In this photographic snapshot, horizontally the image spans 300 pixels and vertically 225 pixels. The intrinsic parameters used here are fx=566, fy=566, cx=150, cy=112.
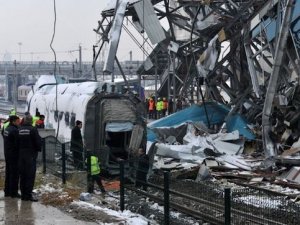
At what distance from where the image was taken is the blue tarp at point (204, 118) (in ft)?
79.8

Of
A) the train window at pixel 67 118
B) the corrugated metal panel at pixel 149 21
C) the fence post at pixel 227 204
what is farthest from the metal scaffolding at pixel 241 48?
the fence post at pixel 227 204

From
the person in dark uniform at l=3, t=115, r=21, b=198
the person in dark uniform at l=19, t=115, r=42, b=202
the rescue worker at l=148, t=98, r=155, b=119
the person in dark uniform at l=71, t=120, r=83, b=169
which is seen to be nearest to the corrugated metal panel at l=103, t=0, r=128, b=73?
the person in dark uniform at l=71, t=120, r=83, b=169

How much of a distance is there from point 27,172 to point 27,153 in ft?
1.35

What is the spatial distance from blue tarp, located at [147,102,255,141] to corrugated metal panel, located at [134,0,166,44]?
436cm

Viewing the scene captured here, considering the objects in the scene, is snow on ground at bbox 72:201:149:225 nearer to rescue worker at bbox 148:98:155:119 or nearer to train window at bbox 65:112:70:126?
train window at bbox 65:112:70:126

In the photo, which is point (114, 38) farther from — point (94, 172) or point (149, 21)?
point (94, 172)

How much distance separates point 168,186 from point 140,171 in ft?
5.05

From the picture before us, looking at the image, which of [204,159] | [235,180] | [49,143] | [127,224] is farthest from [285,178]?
[127,224]

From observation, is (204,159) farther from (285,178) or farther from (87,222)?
(87,222)

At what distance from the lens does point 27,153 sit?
11648mm

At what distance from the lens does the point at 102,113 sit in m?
17.6

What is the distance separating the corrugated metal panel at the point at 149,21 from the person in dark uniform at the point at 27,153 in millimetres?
16345

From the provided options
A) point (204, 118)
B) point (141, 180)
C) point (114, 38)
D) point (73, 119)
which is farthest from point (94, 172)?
point (204, 118)

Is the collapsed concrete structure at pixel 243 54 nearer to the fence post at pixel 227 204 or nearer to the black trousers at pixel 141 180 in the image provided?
the black trousers at pixel 141 180
